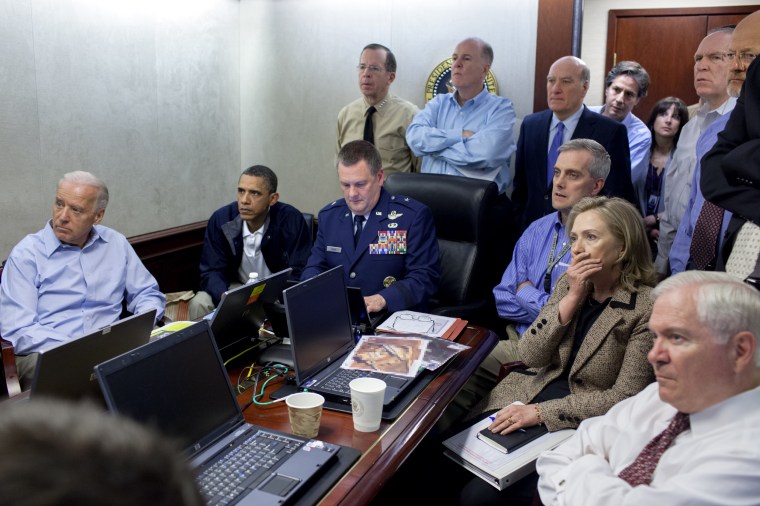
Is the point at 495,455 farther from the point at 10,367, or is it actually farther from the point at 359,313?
the point at 10,367

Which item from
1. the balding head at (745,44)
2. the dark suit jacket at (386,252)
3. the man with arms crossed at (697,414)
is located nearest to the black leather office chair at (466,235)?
the dark suit jacket at (386,252)

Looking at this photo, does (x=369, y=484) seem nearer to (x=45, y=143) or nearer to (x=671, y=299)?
(x=671, y=299)

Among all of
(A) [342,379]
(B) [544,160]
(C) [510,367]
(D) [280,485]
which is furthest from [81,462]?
(B) [544,160]

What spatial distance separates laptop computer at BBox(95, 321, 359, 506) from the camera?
1407 millimetres

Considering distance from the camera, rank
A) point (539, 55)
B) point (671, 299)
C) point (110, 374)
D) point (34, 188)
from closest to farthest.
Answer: point (110, 374), point (671, 299), point (34, 188), point (539, 55)

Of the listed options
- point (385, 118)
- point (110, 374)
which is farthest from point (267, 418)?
point (385, 118)

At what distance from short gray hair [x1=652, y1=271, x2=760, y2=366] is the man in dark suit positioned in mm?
1916

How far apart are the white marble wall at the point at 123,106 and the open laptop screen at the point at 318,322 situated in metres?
2.06

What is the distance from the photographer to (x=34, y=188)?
139 inches

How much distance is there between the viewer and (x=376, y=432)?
1.76 metres

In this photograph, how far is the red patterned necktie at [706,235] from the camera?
2445 millimetres

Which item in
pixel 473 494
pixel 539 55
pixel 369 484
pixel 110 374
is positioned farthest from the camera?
pixel 539 55

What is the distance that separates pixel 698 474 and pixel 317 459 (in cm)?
79

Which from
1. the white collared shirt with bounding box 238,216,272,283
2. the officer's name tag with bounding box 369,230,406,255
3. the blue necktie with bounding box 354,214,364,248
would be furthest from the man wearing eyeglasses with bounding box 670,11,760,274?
the white collared shirt with bounding box 238,216,272,283
